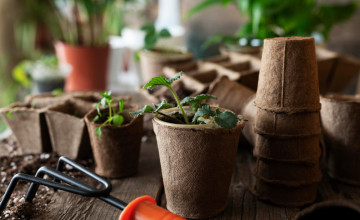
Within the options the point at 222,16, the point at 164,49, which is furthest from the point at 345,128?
the point at 222,16

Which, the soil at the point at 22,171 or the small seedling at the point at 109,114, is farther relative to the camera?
the small seedling at the point at 109,114

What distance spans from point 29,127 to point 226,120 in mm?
704

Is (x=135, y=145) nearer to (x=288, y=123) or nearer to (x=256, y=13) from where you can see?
(x=288, y=123)

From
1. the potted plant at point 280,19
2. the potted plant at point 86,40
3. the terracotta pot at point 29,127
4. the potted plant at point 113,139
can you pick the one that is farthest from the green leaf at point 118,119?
the potted plant at point 86,40

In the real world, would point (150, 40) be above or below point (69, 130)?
above

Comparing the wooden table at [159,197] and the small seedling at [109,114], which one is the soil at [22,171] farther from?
the small seedling at [109,114]

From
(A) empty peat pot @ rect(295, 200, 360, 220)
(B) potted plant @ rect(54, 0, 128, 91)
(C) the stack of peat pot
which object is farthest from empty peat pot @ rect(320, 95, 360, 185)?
(B) potted plant @ rect(54, 0, 128, 91)

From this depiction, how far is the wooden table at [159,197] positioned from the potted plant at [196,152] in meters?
0.07

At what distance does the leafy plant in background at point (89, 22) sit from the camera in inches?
102

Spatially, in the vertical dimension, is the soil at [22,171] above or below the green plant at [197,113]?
below

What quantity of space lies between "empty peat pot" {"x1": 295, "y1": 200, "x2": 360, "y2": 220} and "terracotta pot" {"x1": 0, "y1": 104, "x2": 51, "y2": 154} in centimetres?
84

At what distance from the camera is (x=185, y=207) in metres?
0.98

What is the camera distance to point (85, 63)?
2543 mm

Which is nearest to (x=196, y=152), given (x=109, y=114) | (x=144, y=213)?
(x=144, y=213)
